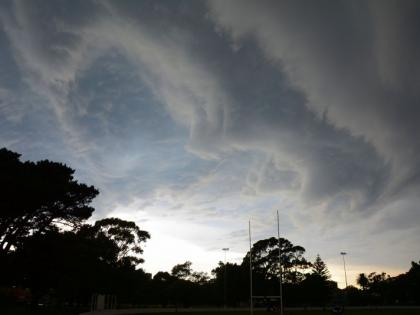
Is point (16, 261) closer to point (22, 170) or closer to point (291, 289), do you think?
point (22, 170)

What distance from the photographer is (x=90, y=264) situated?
51469 mm

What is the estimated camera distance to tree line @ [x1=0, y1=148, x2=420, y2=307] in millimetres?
37344

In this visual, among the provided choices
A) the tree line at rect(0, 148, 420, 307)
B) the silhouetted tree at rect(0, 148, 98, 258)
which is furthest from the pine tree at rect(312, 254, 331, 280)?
the silhouetted tree at rect(0, 148, 98, 258)

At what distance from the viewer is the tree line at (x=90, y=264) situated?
123 ft

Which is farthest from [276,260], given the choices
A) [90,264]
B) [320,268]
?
[90,264]

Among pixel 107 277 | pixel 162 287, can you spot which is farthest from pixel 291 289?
pixel 107 277

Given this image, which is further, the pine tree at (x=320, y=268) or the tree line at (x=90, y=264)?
the pine tree at (x=320, y=268)

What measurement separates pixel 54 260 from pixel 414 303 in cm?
9315

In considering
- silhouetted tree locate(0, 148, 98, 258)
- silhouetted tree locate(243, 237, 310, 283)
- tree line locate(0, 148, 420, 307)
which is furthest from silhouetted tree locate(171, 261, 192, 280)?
silhouetted tree locate(0, 148, 98, 258)

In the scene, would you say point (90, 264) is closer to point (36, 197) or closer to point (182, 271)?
point (36, 197)

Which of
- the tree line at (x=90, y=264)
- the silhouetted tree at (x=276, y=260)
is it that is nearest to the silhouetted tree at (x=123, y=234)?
the tree line at (x=90, y=264)

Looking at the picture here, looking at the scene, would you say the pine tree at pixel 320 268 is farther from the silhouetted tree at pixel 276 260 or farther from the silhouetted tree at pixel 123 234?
the silhouetted tree at pixel 123 234

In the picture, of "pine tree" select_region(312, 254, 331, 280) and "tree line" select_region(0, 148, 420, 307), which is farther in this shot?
"pine tree" select_region(312, 254, 331, 280)

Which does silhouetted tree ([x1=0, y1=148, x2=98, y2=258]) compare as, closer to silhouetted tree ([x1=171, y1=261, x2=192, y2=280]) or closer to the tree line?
the tree line
